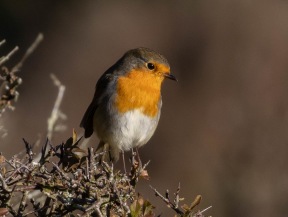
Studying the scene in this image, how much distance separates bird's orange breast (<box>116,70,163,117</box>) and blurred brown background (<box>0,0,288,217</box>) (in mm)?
2397

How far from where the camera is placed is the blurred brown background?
7.93m

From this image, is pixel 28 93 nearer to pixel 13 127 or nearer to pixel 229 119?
pixel 13 127

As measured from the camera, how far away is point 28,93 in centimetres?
1467

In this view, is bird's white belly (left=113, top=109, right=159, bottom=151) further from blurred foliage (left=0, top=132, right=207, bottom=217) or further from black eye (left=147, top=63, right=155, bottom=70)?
blurred foliage (left=0, top=132, right=207, bottom=217)

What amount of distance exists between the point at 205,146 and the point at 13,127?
357 cm

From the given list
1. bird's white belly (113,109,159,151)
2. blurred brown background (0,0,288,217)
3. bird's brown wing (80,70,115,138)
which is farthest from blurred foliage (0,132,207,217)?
blurred brown background (0,0,288,217)

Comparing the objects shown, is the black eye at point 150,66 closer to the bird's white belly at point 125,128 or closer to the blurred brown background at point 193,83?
the bird's white belly at point 125,128

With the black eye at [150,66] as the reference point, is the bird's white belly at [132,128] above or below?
below

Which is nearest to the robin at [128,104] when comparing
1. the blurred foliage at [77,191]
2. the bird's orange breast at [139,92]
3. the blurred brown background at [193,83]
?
the bird's orange breast at [139,92]

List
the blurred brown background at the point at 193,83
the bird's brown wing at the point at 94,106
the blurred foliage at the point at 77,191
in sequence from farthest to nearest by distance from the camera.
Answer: the blurred brown background at the point at 193,83 < the bird's brown wing at the point at 94,106 < the blurred foliage at the point at 77,191

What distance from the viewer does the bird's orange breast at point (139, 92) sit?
16.9 feet

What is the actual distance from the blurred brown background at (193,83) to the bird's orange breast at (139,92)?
2397 millimetres

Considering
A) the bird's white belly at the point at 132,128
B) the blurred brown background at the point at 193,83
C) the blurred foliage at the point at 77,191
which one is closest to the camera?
the blurred foliage at the point at 77,191

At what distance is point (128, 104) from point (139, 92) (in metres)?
0.11
